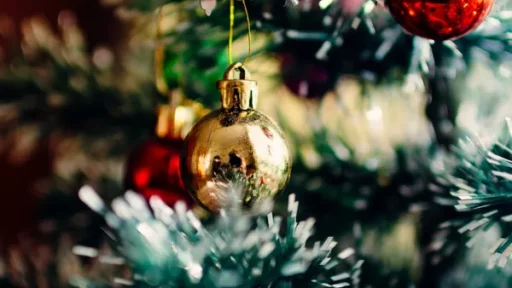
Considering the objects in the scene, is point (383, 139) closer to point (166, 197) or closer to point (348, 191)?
point (348, 191)

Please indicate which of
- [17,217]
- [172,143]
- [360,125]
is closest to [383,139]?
[360,125]

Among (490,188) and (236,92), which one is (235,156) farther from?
(490,188)

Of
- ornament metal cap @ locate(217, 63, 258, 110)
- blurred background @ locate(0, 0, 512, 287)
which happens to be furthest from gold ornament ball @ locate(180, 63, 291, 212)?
blurred background @ locate(0, 0, 512, 287)

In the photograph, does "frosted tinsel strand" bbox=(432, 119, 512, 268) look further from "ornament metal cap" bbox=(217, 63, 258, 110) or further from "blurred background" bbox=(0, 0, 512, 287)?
"ornament metal cap" bbox=(217, 63, 258, 110)

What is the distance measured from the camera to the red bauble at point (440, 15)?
1.11ft

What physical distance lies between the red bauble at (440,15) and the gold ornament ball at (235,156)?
4.6 inches

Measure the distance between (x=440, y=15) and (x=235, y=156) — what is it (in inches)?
6.2

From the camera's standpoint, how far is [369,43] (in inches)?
21.5

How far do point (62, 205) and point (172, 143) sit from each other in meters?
0.23

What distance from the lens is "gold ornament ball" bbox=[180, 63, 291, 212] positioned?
1.23ft

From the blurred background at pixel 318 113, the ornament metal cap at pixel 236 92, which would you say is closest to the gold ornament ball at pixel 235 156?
the ornament metal cap at pixel 236 92

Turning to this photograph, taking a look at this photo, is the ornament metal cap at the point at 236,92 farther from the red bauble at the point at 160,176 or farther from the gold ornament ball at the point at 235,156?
the red bauble at the point at 160,176

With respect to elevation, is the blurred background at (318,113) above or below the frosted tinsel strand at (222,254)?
above

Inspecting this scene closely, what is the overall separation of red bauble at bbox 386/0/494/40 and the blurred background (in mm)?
97
